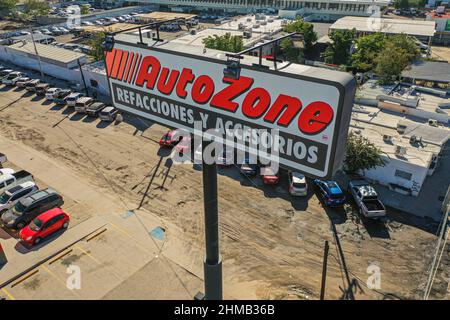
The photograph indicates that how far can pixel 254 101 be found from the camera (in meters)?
9.47

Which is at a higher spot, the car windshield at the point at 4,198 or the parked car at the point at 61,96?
the parked car at the point at 61,96

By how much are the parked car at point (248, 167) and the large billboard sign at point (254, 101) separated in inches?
621

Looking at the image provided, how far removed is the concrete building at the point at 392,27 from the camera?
57906mm

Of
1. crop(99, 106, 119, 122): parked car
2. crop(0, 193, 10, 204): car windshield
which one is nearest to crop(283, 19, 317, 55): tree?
crop(99, 106, 119, 122): parked car

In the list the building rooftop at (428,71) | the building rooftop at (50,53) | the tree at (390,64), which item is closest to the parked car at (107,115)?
the building rooftop at (50,53)

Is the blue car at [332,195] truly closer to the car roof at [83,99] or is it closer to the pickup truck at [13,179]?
the pickup truck at [13,179]

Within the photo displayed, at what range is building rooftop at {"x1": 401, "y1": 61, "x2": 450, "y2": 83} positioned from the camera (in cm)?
4097

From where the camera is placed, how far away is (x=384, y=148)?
26.8 m

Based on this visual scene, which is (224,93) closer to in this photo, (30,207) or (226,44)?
(30,207)

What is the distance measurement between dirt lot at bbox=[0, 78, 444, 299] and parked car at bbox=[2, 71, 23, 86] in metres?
18.3

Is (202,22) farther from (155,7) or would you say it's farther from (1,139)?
(1,139)

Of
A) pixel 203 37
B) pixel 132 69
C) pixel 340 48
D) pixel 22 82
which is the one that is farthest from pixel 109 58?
pixel 340 48

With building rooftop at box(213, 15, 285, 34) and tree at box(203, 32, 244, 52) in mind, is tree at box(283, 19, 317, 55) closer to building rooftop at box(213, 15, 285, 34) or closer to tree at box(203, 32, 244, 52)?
building rooftop at box(213, 15, 285, 34)
